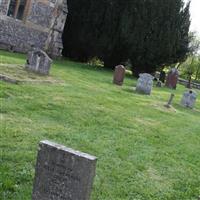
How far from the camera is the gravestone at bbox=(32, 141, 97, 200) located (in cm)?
446

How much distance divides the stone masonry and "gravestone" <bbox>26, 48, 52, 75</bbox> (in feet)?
28.4

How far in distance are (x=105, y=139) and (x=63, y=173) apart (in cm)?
422

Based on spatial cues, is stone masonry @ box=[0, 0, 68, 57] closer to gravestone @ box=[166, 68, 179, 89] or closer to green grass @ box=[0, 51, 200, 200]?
gravestone @ box=[166, 68, 179, 89]

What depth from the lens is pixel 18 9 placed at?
2488 cm

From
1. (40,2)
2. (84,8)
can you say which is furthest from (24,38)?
(84,8)

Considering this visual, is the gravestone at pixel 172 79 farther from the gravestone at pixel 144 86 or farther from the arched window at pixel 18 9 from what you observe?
the arched window at pixel 18 9

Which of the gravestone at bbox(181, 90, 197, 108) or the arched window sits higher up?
the arched window

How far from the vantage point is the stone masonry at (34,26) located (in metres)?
24.6

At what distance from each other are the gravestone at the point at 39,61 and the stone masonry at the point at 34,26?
8667 mm

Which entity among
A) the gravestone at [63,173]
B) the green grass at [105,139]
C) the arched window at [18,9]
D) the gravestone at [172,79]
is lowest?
the green grass at [105,139]

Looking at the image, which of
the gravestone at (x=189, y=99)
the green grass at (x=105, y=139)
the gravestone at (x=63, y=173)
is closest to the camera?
the gravestone at (x=63, y=173)

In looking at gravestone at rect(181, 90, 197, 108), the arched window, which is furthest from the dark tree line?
gravestone at rect(181, 90, 197, 108)

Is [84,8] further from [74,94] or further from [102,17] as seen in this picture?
[74,94]

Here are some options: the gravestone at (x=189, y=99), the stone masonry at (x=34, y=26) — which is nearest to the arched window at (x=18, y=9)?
the stone masonry at (x=34, y=26)
